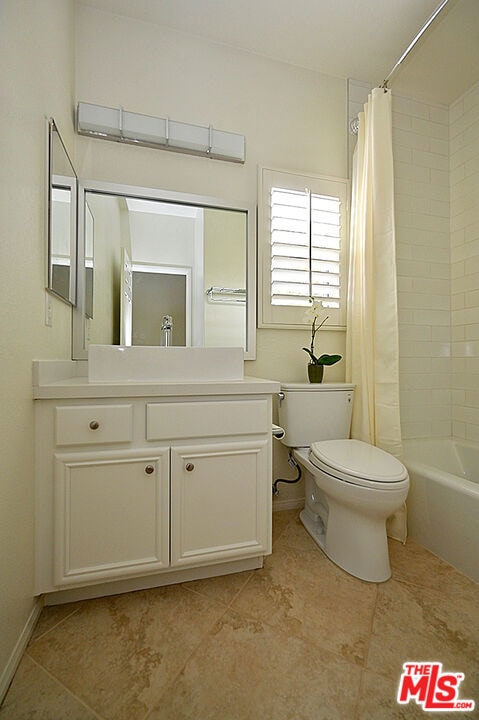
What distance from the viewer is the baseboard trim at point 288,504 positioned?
6.34 feet

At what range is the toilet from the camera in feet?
4.19

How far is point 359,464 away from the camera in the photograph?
1359 mm

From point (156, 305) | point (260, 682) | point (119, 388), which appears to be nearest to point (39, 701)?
point (260, 682)

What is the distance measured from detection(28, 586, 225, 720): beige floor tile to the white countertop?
76 cm

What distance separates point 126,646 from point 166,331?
1.23m

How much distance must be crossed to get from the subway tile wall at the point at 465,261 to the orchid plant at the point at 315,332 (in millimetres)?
941

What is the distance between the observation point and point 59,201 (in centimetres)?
136

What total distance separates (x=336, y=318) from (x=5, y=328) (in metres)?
1.70

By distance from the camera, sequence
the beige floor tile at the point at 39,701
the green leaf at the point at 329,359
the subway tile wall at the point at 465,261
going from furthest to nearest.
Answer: the subway tile wall at the point at 465,261
the green leaf at the point at 329,359
the beige floor tile at the point at 39,701

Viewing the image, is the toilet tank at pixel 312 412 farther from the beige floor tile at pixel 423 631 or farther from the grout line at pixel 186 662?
the grout line at pixel 186 662

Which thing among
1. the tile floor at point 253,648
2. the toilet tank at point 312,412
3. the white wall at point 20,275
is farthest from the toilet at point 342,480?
the white wall at point 20,275

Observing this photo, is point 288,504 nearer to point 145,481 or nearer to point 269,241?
point 145,481

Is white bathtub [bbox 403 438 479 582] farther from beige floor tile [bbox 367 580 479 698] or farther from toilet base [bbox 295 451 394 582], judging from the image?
toilet base [bbox 295 451 394 582]

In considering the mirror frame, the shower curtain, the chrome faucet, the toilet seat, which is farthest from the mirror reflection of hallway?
the shower curtain
